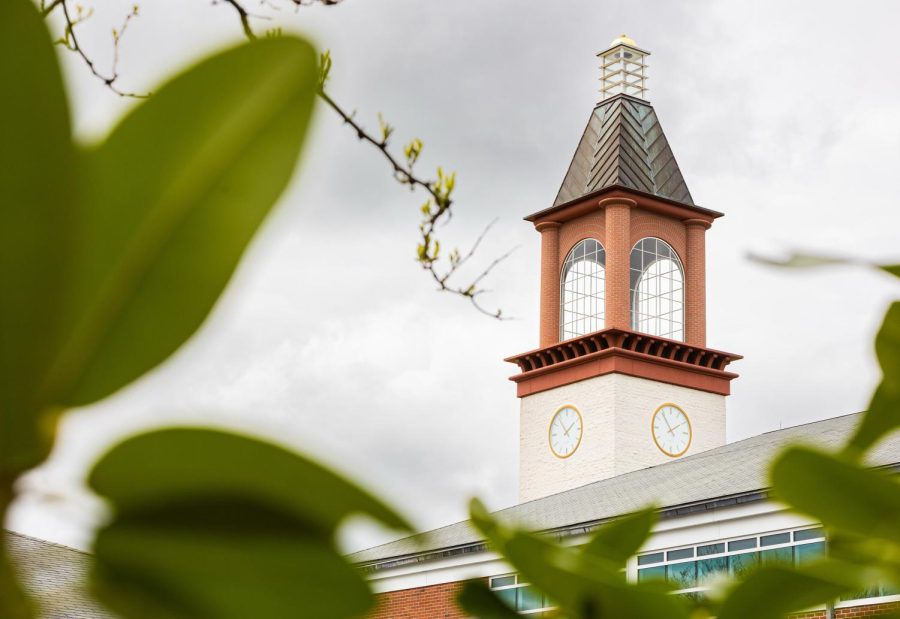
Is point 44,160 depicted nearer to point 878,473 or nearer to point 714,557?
point 878,473

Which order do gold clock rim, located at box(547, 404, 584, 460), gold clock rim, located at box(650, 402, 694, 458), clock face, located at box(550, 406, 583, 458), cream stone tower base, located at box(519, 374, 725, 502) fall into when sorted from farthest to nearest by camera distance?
clock face, located at box(550, 406, 583, 458) < gold clock rim, located at box(547, 404, 584, 460) < gold clock rim, located at box(650, 402, 694, 458) < cream stone tower base, located at box(519, 374, 725, 502)

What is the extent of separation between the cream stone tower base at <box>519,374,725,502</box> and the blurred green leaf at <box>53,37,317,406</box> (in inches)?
1039

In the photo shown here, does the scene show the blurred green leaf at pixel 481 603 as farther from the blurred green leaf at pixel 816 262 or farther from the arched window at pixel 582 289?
the arched window at pixel 582 289

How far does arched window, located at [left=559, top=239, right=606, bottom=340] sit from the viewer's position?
28453mm

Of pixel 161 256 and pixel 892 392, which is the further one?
pixel 892 392

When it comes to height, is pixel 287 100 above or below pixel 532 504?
below

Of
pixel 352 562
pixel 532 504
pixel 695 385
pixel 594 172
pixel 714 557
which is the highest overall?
pixel 594 172

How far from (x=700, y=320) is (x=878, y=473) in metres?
28.0

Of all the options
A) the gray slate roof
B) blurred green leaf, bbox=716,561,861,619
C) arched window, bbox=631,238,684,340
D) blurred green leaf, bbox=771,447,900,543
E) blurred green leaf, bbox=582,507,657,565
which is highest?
the gray slate roof

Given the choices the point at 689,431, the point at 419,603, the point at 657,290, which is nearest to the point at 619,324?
the point at 657,290

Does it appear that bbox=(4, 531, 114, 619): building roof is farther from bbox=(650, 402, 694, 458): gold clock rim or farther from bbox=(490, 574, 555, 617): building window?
bbox=(650, 402, 694, 458): gold clock rim

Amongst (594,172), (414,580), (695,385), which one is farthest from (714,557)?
(594,172)

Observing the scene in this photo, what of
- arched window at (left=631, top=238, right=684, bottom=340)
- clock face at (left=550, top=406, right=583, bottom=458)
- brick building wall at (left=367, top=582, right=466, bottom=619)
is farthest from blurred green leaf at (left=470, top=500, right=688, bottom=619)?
arched window at (left=631, top=238, right=684, bottom=340)

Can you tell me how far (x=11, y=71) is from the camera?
0.20 metres
